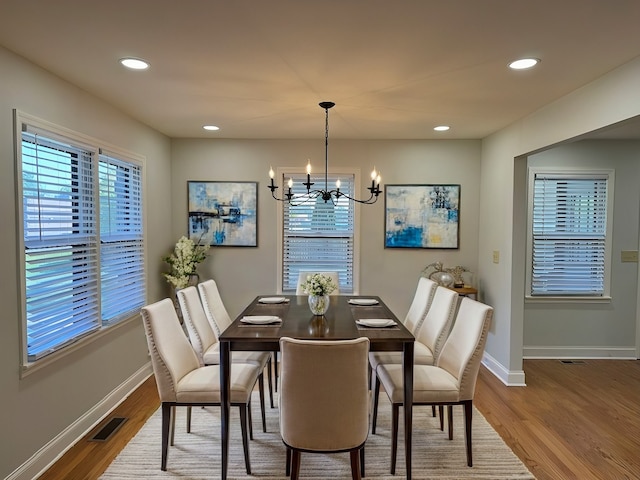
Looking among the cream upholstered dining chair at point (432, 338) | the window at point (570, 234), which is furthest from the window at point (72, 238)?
the window at point (570, 234)

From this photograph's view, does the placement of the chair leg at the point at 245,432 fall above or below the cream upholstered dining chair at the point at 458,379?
below

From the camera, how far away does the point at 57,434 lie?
2.59 m

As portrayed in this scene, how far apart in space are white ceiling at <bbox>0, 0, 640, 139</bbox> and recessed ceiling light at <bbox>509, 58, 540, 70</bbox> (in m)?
0.05

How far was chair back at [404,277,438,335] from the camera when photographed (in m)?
3.31

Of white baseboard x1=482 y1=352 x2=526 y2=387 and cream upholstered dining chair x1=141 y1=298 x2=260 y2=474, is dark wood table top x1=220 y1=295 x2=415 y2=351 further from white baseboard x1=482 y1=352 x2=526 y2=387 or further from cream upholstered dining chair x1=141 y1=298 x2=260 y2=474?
white baseboard x1=482 y1=352 x2=526 y2=387

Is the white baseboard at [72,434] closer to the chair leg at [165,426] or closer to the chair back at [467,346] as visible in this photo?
the chair leg at [165,426]

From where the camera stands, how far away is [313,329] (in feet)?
8.49

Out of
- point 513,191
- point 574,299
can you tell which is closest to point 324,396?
point 513,191

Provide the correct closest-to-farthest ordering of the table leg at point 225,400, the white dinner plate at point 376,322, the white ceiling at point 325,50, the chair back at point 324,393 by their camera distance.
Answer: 1. the white ceiling at point 325,50
2. the chair back at point 324,393
3. the table leg at point 225,400
4. the white dinner plate at point 376,322

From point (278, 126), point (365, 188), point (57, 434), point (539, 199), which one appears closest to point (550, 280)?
point (539, 199)

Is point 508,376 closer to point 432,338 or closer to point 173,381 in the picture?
point 432,338

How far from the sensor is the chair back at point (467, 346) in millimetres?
2426

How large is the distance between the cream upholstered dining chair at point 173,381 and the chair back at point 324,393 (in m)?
0.47

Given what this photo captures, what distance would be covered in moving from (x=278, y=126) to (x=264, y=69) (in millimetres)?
1462
